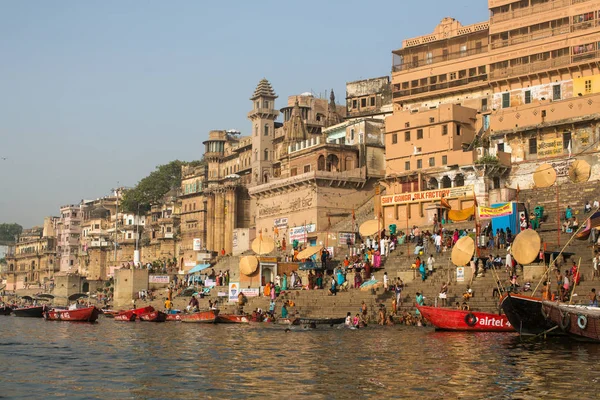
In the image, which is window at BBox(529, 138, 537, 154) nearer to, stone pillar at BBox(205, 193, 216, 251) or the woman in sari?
the woman in sari

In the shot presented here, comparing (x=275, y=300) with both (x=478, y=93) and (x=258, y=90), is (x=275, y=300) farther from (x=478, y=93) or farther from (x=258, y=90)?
(x=258, y=90)

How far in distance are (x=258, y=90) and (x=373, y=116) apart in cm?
1036

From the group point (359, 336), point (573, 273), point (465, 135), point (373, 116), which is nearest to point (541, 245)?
point (573, 273)

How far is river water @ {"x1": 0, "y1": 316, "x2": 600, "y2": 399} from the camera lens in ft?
53.3

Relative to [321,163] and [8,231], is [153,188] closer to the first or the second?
[321,163]

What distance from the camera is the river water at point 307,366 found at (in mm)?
16234

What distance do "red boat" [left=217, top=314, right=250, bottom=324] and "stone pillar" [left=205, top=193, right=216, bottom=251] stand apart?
32553 mm

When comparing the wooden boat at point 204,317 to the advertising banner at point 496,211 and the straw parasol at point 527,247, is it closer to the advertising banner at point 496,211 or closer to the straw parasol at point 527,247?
the advertising banner at point 496,211

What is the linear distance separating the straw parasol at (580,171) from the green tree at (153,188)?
63.2 m

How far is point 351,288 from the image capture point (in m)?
36.6

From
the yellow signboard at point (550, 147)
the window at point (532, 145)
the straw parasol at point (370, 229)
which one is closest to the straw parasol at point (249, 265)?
the straw parasol at point (370, 229)

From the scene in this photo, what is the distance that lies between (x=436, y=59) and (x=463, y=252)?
2358 cm

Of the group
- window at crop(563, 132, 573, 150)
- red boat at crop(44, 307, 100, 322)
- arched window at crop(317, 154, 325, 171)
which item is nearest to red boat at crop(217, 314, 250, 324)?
red boat at crop(44, 307, 100, 322)

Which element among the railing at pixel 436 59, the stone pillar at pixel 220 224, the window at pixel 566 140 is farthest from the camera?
the stone pillar at pixel 220 224
